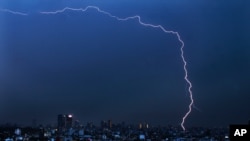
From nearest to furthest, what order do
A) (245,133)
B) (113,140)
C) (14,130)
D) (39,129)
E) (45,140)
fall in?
1. (245,133)
2. (45,140)
3. (113,140)
4. (14,130)
5. (39,129)

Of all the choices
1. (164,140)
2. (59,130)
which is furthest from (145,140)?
(59,130)

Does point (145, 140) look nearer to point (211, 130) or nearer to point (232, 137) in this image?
point (211, 130)

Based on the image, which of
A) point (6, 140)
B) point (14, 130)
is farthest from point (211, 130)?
point (6, 140)

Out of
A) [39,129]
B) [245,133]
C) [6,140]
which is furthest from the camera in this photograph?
[39,129]

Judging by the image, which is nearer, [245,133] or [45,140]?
[245,133]

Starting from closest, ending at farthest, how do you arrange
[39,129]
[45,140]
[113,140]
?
[45,140]
[113,140]
[39,129]

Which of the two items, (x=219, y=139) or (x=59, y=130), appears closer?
(x=219, y=139)

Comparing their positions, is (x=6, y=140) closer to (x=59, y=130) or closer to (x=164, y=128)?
(x=59, y=130)

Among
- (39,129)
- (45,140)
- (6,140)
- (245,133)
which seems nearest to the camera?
(245,133)
